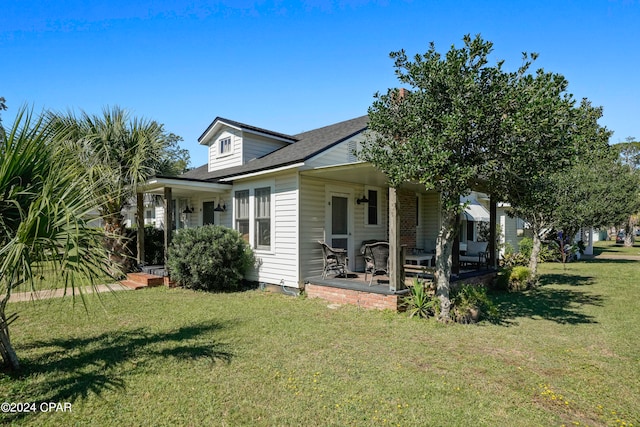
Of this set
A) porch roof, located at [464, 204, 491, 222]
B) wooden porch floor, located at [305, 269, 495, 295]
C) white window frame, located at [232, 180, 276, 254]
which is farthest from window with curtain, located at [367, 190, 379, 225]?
porch roof, located at [464, 204, 491, 222]

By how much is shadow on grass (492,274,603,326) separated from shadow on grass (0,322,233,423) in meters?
5.98

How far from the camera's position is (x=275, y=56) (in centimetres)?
1184

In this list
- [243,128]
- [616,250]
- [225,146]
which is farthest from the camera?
[616,250]

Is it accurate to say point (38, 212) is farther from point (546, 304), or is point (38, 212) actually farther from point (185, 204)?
point (185, 204)

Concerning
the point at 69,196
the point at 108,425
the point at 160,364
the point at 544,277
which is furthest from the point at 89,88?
the point at 544,277

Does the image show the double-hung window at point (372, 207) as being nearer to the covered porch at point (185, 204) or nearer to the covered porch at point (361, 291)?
the covered porch at point (361, 291)

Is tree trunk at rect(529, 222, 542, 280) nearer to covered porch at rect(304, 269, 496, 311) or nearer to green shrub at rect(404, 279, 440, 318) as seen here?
covered porch at rect(304, 269, 496, 311)

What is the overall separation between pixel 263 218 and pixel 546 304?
7964mm

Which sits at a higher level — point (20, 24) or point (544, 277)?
point (20, 24)

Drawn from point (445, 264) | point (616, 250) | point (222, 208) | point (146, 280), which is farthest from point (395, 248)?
point (616, 250)

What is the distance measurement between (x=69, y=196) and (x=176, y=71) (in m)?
8.60

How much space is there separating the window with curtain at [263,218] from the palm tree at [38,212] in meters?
6.34

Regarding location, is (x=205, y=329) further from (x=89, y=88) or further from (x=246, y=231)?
(x=89, y=88)

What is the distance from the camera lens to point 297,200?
956 centimetres
